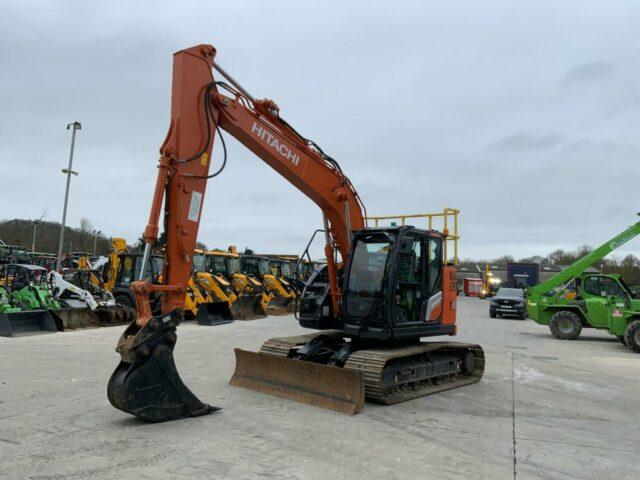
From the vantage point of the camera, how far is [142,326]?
5648 mm

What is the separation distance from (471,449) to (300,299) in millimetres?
3755

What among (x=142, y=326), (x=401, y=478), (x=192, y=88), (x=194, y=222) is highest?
(x=192, y=88)

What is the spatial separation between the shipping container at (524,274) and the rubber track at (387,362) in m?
34.3

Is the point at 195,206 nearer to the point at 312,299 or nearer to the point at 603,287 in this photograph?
the point at 312,299

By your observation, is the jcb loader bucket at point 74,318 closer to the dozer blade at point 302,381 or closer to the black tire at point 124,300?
the black tire at point 124,300

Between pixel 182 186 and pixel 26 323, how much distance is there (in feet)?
31.6

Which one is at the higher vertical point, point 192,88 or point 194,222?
point 192,88

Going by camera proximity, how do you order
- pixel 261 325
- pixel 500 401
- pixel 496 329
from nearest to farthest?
pixel 500 401
pixel 261 325
pixel 496 329

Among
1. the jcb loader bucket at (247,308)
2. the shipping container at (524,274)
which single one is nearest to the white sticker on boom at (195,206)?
the jcb loader bucket at (247,308)

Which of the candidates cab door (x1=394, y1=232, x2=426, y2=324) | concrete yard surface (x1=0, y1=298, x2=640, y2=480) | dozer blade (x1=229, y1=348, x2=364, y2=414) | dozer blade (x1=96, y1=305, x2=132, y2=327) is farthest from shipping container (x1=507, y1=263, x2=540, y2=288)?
dozer blade (x1=229, y1=348, x2=364, y2=414)

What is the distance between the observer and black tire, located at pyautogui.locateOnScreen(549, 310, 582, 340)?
16.1 meters

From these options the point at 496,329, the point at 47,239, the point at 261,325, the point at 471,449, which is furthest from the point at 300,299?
the point at 47,239

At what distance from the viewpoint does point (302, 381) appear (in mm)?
7133

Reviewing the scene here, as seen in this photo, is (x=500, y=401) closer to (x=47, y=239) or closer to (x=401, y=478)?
(x=401, y=478)
